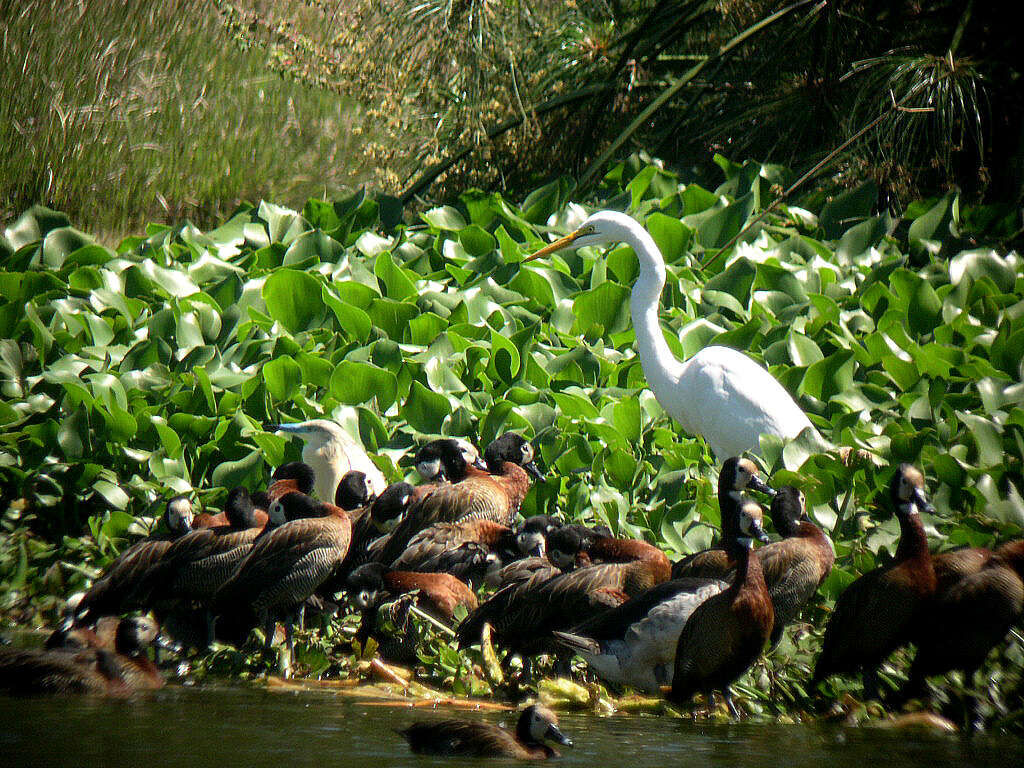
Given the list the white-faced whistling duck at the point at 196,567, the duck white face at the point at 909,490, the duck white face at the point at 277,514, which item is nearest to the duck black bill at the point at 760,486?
the duck white face at the point at 909,490

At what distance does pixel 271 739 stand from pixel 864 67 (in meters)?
6.64

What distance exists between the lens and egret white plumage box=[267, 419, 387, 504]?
6.27 metres

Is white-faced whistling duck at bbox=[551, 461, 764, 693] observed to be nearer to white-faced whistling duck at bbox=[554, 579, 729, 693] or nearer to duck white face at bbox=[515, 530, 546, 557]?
white-faced whistling duck at bbox=[554, 579, 729, 693]

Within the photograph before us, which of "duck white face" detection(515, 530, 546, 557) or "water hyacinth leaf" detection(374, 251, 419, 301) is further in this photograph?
"water hyacinth leaf" detection(374, 251, 419, 301)

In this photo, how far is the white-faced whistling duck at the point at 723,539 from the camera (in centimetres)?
481

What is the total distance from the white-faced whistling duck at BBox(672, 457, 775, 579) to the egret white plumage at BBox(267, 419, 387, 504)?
181 centimetres

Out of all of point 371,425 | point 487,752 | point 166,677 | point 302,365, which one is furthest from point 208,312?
point 487,752

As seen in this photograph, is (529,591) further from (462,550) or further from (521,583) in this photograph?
(462,550)

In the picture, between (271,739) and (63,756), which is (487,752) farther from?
(63,756)

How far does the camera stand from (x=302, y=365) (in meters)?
6.95

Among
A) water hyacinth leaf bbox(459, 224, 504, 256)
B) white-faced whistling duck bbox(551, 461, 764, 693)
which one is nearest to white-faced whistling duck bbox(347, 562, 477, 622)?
white-faced whistling duck bbox(551, 461, 764, 693)

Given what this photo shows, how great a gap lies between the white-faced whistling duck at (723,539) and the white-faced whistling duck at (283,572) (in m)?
1.42

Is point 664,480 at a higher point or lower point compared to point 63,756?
higher

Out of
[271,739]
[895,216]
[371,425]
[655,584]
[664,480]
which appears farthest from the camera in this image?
[895,216]
